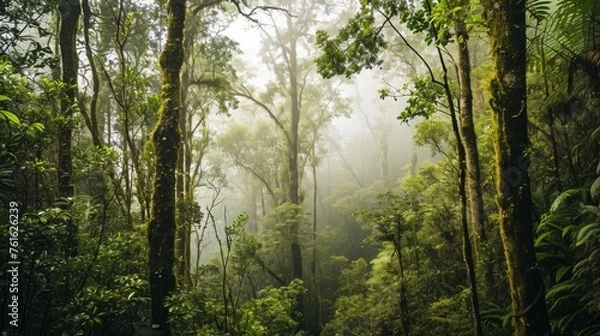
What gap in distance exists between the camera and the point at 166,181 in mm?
5477

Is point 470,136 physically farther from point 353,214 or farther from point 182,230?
point 182,230

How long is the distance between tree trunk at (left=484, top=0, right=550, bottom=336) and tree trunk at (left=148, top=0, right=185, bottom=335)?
4.51 m

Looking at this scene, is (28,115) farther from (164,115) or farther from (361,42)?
(361,42)

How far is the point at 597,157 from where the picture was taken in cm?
517

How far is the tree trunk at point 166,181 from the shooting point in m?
5.13

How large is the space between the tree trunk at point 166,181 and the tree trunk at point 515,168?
451cm

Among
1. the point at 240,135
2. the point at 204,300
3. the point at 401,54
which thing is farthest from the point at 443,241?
the point at 240,135

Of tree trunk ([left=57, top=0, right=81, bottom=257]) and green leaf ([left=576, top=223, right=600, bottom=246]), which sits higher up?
tree trunk ([left=57, top=0, right=81, bottom=257])

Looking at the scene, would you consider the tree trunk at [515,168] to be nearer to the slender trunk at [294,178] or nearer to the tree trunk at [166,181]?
the tree trunk at [166,181]

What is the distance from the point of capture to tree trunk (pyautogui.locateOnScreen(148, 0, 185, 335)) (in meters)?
5.13

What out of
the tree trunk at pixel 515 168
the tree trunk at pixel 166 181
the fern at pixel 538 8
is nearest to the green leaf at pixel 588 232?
the tree trunk at pixel 515 168

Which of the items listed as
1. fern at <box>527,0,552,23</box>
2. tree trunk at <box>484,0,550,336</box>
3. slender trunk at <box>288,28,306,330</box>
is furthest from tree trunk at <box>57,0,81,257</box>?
slender trunk at <box>288,28,306,330</box>

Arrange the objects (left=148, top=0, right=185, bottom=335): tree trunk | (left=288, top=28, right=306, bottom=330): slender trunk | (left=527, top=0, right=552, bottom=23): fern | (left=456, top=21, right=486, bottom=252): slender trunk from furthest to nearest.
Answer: (left=288, top=28, right=306, bottom=330): slender trunk < (left=456, top=21, right=486, bottom=252): slender trunk < (left=148, top=0, right=185, bottom=335): tree trunk < (left=527, top=0, right=552, bottom=23): fern

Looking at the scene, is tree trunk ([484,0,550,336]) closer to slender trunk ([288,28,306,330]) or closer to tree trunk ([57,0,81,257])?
tree trunk ([57,0,81,257])
